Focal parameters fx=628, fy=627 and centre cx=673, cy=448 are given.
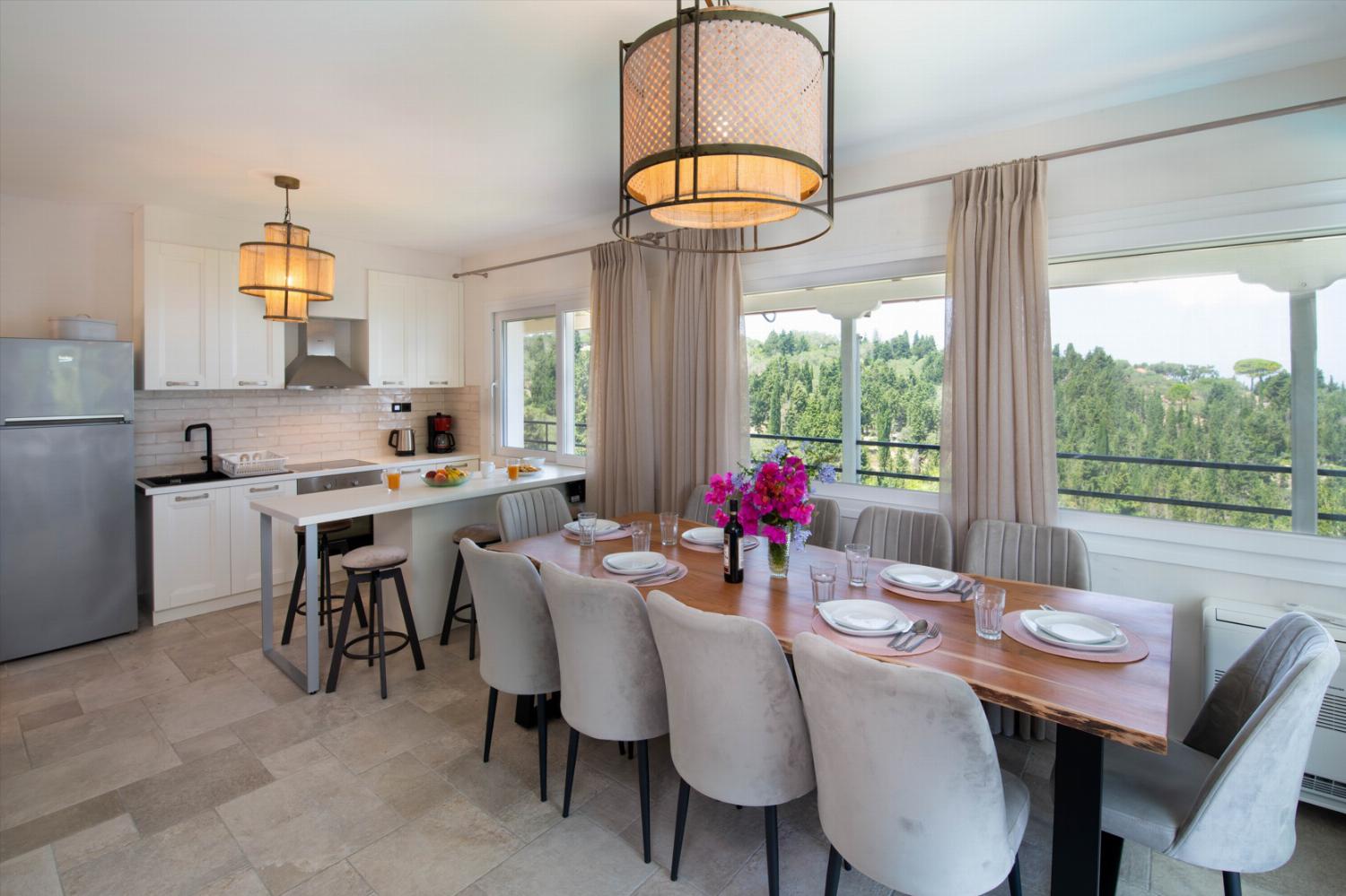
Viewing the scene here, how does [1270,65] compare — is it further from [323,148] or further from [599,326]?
[323,148]

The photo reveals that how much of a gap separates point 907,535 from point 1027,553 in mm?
476

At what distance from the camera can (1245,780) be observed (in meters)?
1.34

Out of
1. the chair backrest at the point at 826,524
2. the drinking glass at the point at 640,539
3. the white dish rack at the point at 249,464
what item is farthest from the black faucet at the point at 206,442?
the chair backrest at the point at 826,524

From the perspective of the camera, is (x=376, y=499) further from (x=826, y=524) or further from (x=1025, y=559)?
(x=1025, y=559)

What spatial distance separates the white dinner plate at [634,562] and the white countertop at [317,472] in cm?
294

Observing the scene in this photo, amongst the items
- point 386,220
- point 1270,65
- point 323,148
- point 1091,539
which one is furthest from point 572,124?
point 1091,539

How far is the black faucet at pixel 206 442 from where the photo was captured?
171 inches

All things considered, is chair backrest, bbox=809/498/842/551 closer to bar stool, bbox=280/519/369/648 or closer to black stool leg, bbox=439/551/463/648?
black stool leg, bbox=439/551/463/648

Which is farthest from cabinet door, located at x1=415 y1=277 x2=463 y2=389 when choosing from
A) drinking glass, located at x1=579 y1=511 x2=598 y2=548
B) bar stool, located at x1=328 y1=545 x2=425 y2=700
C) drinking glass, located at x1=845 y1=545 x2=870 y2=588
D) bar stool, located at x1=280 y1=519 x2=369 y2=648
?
drinking glass, located at x1=845 y1=545 x2=870 y2=588

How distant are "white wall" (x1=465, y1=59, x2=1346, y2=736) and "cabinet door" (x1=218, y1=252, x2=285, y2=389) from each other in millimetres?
4204

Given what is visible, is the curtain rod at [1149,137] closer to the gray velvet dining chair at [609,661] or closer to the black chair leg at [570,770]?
the gray velvet dining chair at [609,661]

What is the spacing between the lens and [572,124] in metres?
2.90

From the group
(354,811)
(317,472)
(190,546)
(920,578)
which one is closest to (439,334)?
(317,472)

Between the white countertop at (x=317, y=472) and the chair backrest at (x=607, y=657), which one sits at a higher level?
the white countertop at (x=317, y=472)
